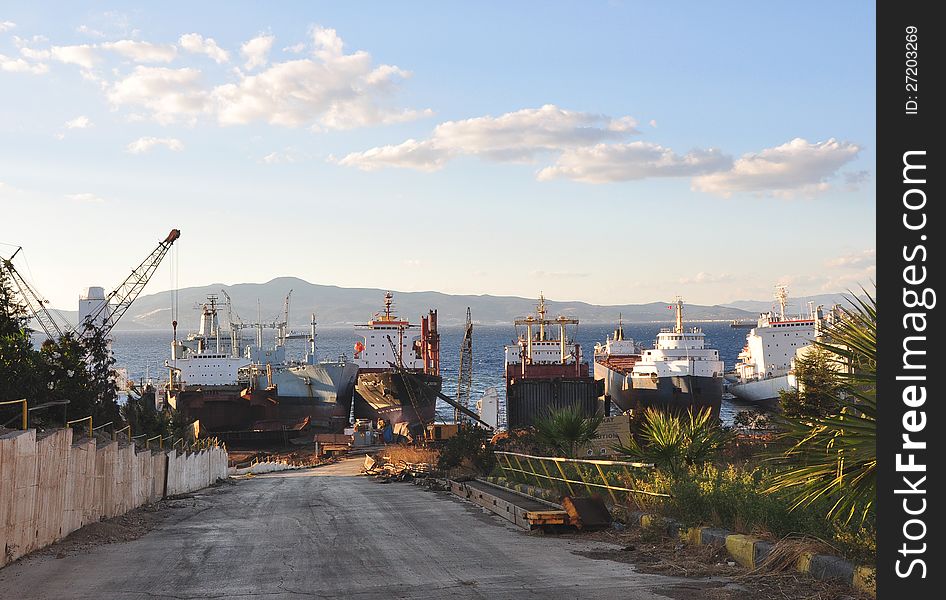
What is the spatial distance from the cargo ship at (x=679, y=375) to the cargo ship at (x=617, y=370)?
2074mm

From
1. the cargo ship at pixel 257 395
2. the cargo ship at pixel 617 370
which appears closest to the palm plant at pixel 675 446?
the cargo ship at pixel 617 370

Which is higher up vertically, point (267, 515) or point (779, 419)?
point (779, 419)

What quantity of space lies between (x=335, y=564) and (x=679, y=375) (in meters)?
76.2

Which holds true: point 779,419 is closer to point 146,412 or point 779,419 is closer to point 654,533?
point 654,533

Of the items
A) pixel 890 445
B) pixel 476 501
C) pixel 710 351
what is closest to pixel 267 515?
pixel 476 501

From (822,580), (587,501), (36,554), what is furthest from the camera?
(587,501)

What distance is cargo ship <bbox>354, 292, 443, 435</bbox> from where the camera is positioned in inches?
3489

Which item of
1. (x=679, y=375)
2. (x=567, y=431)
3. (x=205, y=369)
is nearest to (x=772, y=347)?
(x=679, y=375)

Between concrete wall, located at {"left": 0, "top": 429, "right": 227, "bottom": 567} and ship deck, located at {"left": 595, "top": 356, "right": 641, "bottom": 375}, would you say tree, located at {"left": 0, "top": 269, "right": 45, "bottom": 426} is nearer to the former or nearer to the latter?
concrete wall, located at {"left": 0, "top": 429, "right": 227, "bottom": 567}

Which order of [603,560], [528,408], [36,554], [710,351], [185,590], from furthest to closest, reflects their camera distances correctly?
[710,351] → [528,408] → [36,554] → [603,560] → [185,590]

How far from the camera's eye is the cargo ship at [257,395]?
82188mm

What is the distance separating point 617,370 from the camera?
102m

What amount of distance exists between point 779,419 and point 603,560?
12.1 ft

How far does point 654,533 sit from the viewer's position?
1399cm
